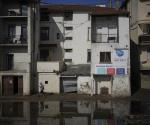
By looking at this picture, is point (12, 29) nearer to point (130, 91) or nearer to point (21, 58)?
point (21, 58)

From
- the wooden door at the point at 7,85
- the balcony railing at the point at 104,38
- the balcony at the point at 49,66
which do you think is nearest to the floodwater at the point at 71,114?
the wooden door at the point at 7,85

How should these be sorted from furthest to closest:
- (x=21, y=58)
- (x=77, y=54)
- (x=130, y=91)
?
(x=77, y=54) → (x=21, y=58) → (x=130, y=91)

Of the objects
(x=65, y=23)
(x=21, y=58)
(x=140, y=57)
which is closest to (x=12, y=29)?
(x=21, y=58)

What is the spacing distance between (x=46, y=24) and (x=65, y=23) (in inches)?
117

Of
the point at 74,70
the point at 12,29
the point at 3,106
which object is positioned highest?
the point at 12,29

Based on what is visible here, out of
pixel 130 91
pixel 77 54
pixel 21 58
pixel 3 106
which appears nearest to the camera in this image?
pixel 3 106

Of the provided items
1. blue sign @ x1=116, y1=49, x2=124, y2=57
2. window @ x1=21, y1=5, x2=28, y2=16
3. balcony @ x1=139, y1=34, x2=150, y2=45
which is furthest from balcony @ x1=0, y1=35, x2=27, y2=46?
balcony @ x1=139, y1=34, x2=150, y2=45

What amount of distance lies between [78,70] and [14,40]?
9844 mm

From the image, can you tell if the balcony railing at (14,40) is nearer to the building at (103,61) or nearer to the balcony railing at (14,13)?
the balcony railing at (14,13)

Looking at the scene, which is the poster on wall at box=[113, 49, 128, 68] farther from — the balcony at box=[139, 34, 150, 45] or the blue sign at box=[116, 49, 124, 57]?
the balcony at box=[139, 34, 150, 45]

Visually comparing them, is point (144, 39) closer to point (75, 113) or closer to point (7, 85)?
point (7, 85)

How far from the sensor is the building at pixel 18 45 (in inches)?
2170

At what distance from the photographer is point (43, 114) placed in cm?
3559

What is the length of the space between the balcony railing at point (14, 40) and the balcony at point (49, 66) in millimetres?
3736
